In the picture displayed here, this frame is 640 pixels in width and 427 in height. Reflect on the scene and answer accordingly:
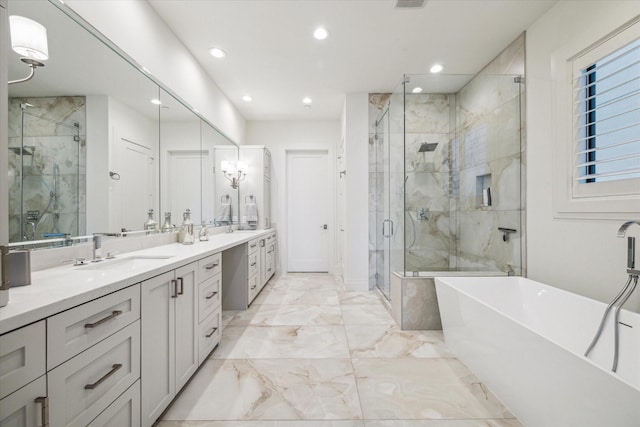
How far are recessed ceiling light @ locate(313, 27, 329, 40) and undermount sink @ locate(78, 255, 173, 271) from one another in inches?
88.8

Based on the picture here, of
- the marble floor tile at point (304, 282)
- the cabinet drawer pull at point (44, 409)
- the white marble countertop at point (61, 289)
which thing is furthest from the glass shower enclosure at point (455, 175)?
the cabinet drawer pull at point (44, 409)

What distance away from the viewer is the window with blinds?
1.60 meters

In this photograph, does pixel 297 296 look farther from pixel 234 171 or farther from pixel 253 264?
pixel 234 171

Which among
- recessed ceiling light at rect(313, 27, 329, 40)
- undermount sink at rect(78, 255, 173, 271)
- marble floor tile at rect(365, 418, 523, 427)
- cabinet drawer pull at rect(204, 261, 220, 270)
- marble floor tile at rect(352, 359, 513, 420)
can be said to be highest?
recessed ceiling light at rect(313, 27, 329, 40)

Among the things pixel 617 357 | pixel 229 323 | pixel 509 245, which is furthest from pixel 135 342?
pixel 509 245

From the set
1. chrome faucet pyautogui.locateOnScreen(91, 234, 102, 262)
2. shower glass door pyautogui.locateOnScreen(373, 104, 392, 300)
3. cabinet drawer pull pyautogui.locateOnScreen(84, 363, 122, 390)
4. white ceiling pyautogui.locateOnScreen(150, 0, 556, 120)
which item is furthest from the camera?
shower glass door pyautogui.locateOnScreen(373, 104, 392, 300)

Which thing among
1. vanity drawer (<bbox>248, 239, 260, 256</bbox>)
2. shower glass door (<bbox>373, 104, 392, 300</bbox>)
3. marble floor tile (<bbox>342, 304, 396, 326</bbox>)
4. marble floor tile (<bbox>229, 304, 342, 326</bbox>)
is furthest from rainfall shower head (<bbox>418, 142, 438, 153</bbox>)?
vanity drawer (<bbox>248, 239, 260, 256</bbox>)

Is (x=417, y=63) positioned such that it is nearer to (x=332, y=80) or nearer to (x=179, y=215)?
(x=332, y=80)

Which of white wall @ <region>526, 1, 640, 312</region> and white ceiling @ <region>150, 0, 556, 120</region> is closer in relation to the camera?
white wall @ <region>526, 1, 640, 312</region>

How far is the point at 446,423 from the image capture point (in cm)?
142

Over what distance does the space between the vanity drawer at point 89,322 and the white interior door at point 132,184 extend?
0.90 meters

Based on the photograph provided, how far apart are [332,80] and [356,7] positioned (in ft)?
4.14

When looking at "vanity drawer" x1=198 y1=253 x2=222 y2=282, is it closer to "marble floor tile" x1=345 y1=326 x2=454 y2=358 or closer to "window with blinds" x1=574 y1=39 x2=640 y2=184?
"marble floor tile" x1=345 y1=326 x2=454 y2=358

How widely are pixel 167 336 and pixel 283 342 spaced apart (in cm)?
107
